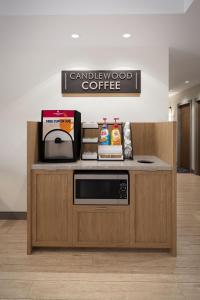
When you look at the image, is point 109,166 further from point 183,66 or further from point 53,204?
point 183,66

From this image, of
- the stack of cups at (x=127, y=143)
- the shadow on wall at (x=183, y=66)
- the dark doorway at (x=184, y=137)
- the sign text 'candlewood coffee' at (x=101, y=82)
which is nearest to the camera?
the stack of cups at (x=127, y=143)

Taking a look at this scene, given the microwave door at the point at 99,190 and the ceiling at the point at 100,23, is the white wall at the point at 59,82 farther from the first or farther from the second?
the microwave door at the point at 99,190

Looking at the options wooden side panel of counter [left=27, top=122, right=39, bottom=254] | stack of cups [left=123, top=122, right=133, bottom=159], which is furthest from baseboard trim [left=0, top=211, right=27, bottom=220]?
stack of cups [left=123, top=122, right=133, bottom=159]

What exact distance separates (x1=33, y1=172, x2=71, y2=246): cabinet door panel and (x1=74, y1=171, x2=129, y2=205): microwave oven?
0.11 metres

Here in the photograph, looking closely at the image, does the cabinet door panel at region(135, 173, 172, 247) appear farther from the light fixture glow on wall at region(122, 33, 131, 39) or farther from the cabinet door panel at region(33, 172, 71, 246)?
the light fixture glow on wall at region(122, 33, 131, 39)

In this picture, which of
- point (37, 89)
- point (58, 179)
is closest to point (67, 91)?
point (37, 89)

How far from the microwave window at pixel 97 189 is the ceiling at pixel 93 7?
172 cm

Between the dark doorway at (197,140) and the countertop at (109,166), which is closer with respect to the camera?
the countertop at (109,166)

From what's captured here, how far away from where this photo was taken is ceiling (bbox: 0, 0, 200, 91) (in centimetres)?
276

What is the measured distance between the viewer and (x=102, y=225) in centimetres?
256

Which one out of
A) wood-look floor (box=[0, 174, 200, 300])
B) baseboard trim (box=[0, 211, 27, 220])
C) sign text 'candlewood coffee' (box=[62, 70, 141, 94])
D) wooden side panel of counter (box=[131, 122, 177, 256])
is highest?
sign text 'candlewood coffee' (box=[62, 70, 141, 94])

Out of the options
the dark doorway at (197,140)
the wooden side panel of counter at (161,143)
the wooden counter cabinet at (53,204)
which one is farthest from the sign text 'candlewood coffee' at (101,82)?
the dark doorway at (197,140)

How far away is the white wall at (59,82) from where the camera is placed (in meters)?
3.56

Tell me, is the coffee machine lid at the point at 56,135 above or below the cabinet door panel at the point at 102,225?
above
